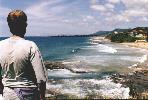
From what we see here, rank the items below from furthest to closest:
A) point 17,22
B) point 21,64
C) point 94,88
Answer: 1. point 94,88
2. point 17,22
3. point 21,64

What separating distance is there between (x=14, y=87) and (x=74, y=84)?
28.4 metres

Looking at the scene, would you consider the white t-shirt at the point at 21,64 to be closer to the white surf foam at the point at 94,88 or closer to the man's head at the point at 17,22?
the man's head at the point at 17,22

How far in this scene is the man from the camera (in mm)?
3635

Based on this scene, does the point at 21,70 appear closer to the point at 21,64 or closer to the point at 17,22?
the point at 21,64

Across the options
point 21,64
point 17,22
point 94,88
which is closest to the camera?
point 21,64

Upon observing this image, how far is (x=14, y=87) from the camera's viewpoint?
370cm

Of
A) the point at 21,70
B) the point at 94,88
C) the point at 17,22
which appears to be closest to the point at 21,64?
the point at 21,70

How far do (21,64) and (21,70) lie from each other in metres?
0.06

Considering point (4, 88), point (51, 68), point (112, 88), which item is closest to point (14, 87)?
point (4, 88)

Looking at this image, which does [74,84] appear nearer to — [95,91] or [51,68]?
[95,91]

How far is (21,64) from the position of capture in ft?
12.1

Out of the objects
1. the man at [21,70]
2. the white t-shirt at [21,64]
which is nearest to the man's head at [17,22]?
the man at [21,70]

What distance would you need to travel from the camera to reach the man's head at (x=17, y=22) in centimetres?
376

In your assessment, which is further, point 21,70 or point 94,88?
point 94,88
